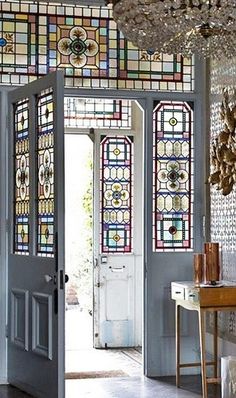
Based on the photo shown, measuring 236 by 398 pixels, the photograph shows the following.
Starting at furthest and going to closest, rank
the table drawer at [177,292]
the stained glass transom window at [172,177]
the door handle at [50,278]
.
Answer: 1. the stained glass transom window at [172,177]
2. the table drawer at [177,292]
3. the door handle at [50,278]

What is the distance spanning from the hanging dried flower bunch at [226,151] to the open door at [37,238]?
1327mm

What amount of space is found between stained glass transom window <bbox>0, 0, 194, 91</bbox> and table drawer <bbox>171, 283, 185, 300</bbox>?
1.70 meters

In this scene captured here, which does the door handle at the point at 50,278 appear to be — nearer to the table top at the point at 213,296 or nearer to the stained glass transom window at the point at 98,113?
the table top at the point at 213,296

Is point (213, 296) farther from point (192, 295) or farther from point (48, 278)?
point (48, 278)

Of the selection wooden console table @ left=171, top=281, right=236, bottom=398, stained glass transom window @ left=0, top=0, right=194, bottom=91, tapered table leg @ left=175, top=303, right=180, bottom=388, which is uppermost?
stained glass transom window @ left=0, top=0, right=194, bottom=91

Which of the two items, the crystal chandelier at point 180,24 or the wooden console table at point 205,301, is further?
the wooden console table at point 205,301

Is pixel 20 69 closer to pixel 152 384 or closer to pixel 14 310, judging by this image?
pixel 14 310

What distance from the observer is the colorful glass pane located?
541cm

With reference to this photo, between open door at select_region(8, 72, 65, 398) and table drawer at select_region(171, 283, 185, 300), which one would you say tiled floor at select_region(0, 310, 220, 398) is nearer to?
open door at select_region(8, 72, 65, 398)

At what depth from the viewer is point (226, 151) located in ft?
19.0

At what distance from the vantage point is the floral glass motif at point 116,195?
766cm

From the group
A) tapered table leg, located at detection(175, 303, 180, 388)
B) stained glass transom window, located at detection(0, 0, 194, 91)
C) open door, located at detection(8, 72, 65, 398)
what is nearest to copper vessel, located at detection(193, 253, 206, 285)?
tapered table leg, located at detection(175, 303, 180, 388)

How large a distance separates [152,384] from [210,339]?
2.16 feet

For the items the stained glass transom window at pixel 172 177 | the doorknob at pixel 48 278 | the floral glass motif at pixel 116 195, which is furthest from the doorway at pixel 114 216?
the doorknob at pixel 48 278
